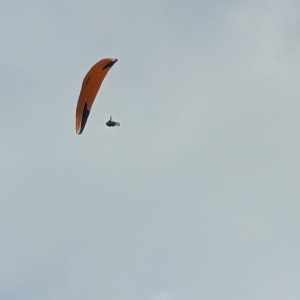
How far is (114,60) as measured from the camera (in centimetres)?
9712

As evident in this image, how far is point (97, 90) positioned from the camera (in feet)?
332

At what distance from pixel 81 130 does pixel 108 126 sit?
4.52 m

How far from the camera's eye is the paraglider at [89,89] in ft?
322

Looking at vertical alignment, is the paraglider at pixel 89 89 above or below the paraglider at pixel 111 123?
above

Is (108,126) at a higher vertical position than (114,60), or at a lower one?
lower

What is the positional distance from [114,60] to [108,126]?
23.4ft

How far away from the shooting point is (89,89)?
330 feet

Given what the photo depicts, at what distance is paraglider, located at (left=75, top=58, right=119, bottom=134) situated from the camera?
98188 mm

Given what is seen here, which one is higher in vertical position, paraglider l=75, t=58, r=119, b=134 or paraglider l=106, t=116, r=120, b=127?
paraglider l=75, t=58, r=119, b=134

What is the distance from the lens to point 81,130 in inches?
3905

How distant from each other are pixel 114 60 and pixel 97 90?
214 inches

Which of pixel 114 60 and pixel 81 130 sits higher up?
pixel 114 60

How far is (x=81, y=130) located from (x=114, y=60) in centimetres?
843
